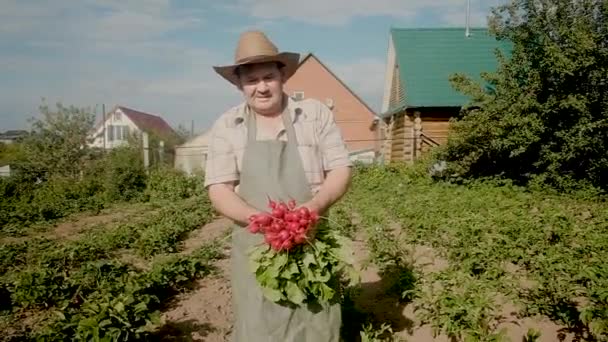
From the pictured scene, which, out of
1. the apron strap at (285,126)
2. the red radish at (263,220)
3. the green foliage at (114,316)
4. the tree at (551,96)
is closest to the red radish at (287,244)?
the red radish at (263,220)

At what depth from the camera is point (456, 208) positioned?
8.88 meters

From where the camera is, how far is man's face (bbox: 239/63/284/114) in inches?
97.8

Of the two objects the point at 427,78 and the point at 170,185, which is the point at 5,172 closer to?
the point at 170,185

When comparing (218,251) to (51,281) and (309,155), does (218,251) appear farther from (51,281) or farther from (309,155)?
(309,155)

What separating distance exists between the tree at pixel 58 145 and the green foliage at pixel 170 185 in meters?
8.30

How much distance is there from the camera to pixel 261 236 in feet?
8.11

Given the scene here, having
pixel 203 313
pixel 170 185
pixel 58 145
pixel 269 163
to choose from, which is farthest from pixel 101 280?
pixel 58 145

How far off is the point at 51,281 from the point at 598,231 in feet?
23.5

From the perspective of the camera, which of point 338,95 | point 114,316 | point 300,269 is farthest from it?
point 338,95

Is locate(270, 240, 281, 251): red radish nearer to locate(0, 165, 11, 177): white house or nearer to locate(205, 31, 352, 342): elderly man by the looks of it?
locate(205, 31, 352, 342): elderly man

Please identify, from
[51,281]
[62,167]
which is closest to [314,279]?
[51,281]

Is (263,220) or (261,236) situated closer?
(263,220)

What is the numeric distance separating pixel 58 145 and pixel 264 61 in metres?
27.9

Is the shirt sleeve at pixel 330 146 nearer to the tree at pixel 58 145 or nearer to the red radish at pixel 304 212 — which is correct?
the red radish at pixel 304 212
